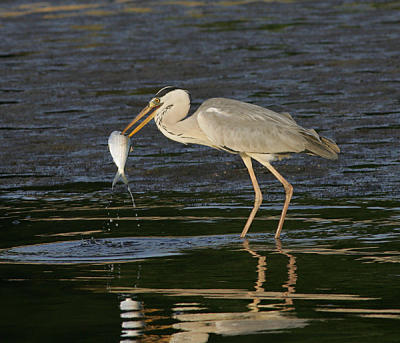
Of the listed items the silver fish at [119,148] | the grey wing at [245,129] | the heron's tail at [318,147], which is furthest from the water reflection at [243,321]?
the grey wing at [245,129]

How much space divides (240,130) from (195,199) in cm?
132

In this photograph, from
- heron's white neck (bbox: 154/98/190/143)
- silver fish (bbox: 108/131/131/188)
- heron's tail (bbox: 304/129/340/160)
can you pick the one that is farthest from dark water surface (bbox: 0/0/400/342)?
heron's white neck (bbox: 154/98/190/143)

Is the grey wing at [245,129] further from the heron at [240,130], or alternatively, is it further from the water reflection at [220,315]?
the water reflection at [220,315]

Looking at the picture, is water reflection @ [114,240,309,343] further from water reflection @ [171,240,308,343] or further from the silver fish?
the silver fish

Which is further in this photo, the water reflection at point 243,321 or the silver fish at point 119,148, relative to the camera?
the silver fish at point 119,148

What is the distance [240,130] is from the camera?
10.1 m

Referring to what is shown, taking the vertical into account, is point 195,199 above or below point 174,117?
below

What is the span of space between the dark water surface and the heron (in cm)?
65

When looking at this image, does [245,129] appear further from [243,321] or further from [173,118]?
[243,321]

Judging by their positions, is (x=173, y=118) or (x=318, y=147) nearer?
(x=318, y=147)

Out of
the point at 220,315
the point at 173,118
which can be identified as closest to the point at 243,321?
the point at 220,315

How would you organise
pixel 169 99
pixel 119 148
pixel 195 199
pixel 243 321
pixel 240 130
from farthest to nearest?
pixel 195 199 < pixel 169 99 < pixel 240 130 < pixel 119 148 < pixel 243 321

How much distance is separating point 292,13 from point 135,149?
47.5 ft

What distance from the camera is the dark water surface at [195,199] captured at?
22.1 feet
